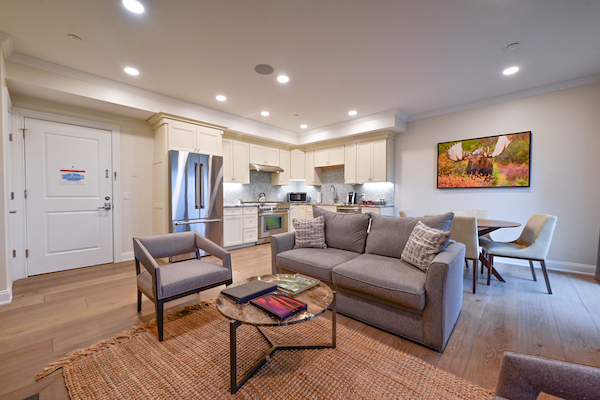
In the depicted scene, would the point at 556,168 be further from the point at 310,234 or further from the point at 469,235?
the point at 310,234

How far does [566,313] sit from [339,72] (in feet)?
11.3

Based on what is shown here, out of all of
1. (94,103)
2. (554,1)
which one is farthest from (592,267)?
(94,103)

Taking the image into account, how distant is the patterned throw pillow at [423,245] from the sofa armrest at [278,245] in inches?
50.3

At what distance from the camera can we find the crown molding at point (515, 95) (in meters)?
3.29

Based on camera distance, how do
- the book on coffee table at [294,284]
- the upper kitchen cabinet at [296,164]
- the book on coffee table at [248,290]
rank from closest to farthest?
1. the book on coffee table at [248,290]
2. the book on coffee table at [294,284]
3. the upper kitchen cabinet at [296,164]

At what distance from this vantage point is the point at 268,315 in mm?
1354

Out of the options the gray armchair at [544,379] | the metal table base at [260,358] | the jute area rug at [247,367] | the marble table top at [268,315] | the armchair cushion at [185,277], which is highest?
the gray armchair at [544,379]

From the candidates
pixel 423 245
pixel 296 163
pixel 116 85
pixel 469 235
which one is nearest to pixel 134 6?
pixel 116 85

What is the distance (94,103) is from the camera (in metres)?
3.43

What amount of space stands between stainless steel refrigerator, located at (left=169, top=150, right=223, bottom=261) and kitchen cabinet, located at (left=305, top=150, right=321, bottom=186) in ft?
8.32

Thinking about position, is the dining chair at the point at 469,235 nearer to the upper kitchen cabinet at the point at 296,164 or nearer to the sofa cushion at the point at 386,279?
the sofa cushion at the point at 386,279

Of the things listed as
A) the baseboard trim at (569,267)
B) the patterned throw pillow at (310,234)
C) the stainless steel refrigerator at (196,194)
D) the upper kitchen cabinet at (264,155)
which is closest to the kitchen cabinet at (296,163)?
the upper kitchen cabinet at (264,155)

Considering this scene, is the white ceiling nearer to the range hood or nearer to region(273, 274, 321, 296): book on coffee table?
the range hood

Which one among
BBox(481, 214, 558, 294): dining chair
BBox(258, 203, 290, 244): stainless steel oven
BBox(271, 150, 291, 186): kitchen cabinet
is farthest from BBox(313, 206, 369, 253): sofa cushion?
BBox(271, 150, 291, 186): kitchen cabinet
